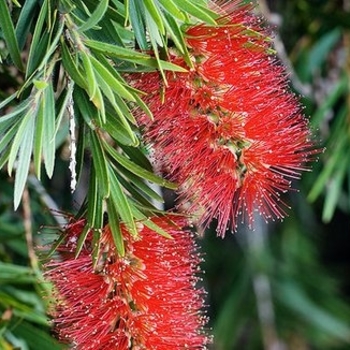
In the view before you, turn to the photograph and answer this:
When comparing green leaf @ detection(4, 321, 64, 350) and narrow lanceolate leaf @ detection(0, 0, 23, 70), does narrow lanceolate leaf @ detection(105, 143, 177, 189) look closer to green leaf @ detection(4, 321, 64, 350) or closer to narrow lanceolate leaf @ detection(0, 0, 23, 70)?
narrow lanceolate leaf @ detection(0, 0, 23, 70)

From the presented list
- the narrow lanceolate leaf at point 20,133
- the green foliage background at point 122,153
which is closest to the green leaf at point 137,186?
the green foliage background at point 122,153

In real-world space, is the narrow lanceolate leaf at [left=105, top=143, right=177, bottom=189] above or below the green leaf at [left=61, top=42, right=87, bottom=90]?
below

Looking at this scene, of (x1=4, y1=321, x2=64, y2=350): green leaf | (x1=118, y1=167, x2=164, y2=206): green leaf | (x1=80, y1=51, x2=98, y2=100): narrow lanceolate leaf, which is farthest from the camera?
(x1=4, y1=321, x2=64, y2=350): green leaf

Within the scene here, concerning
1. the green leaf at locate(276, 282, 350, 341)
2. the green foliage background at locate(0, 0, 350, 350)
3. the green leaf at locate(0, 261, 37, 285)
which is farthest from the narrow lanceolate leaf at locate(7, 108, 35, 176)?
the green leaf at locate(276, 282, 350, 341)

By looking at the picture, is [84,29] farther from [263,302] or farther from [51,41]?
[263,302]

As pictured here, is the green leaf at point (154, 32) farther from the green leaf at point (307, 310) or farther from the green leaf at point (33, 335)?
the green leaf at point (307, 310)

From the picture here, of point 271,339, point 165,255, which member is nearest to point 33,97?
point 165,255
